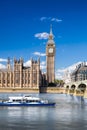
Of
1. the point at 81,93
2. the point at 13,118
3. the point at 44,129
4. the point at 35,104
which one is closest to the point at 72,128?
the point at 44,129

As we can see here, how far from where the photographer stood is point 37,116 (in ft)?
198

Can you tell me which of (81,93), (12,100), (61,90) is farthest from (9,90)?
(12,100)

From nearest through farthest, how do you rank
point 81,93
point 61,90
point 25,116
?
point 25,116, point 81,93, point 61,90

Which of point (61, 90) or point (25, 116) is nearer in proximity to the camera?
point (25, 116)

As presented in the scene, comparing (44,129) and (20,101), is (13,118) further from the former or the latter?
(20,101)

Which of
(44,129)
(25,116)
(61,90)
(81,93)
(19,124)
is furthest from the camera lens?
(61,90)

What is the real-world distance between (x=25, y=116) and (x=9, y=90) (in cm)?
14048

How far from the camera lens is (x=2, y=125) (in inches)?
1941

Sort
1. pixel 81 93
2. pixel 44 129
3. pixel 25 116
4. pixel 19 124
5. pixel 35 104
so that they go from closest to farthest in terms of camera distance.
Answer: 1. pixel 44 129
2. pixel 19 124
3. pixel 25 116
4. pixel 35 104
5. pixel 81 93

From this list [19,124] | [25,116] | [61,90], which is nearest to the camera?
Answer: [19,124]

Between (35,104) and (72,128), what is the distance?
34.4m

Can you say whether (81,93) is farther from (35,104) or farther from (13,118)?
(13,118)

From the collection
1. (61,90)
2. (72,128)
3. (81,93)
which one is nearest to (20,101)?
(72,128)

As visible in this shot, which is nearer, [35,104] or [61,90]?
[35,104]
